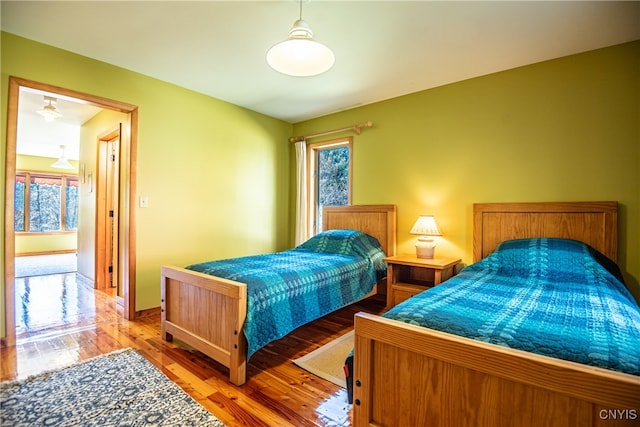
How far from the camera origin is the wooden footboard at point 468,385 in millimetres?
837

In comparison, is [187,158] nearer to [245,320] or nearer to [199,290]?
[199,290]

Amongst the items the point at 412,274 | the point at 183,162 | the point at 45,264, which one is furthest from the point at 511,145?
the point at 45,264

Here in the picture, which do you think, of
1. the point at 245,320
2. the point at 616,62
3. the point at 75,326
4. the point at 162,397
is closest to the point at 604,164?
the point at 616,62

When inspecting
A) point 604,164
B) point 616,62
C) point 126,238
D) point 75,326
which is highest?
point 616,62

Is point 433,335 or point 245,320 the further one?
point 245,320

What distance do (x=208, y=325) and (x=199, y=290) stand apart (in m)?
0.25

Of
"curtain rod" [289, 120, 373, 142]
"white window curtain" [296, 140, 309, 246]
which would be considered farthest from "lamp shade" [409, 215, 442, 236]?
"white window curtain" [296, 140, 309, 246]

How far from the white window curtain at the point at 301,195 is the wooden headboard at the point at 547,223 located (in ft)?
7.30

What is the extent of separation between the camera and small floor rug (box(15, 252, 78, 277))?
4980mm

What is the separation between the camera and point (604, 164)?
2369 millimetres

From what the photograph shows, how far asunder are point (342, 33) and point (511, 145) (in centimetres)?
187

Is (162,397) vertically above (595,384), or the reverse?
(595,384)

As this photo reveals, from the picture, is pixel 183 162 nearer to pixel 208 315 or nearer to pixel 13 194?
pixel 13 194

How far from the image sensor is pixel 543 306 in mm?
1443
